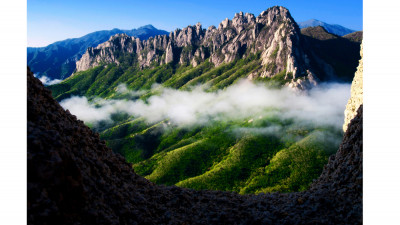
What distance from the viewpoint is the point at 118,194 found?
17.0m

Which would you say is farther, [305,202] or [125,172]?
[125,172]

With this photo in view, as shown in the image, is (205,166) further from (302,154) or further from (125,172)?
(125,172)

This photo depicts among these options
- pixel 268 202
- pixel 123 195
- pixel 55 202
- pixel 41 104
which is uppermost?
pixel 41 104

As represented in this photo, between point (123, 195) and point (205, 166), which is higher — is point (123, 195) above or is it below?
above

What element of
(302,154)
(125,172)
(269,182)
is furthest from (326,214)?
(302,154)

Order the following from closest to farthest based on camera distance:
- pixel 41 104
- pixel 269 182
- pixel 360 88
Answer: pixel 41 104, pixel 360 88, pixel 269 182

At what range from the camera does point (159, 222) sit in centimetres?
1739

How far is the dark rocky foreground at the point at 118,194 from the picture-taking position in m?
12.4

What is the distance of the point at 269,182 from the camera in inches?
6329

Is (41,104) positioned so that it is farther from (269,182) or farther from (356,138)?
(269,182)

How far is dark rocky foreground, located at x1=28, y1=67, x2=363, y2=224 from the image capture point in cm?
1239

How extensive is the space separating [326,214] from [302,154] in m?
181
